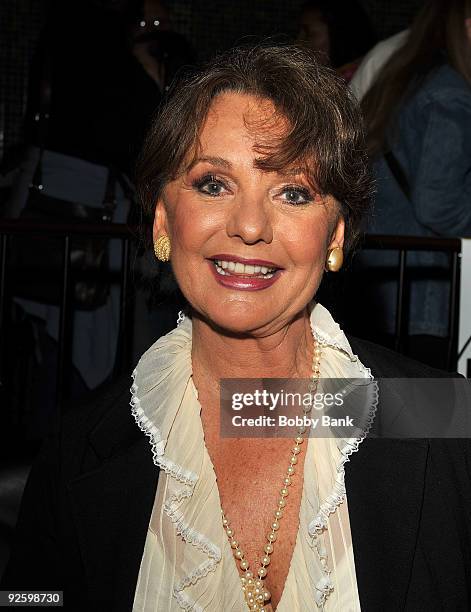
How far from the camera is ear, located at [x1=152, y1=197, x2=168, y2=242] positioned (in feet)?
7.06

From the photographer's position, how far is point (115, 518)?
2.03 meters

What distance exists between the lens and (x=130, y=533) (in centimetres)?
199

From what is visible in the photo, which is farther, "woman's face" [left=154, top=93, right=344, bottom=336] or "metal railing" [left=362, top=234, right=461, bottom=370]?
"metal railing" [left=362, top=234, right=461, bottom=370]

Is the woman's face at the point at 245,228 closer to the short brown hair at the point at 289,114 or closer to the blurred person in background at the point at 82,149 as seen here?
the short brown hair at the point at 289,114

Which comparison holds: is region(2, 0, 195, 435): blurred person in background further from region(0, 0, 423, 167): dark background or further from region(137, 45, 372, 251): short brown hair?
region(0, 0, 423, 167): dark background

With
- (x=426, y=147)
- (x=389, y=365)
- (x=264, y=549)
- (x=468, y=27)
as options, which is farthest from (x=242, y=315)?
(x=468, y=27)

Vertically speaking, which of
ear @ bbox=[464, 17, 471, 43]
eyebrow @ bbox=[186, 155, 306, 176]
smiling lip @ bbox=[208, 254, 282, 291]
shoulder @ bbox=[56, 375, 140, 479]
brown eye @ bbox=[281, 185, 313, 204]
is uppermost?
ear @ bbox=[464, 17, 471, 43]

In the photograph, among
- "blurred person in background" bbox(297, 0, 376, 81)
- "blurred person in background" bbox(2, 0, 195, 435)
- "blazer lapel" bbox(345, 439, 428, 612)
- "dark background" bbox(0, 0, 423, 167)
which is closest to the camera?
"blazer lapel" bbox(345, 439, 428, 612)

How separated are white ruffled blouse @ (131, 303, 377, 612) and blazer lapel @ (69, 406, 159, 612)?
25mm

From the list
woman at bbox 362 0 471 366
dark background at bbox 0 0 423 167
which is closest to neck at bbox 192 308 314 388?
woman at bbox 362 0 471 366

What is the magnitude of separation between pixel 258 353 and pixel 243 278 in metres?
0.20

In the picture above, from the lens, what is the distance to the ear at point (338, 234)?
2.12m

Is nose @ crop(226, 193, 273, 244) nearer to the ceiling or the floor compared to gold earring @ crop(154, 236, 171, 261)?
nearer to the ceiling

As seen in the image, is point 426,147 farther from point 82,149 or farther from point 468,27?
point 82,149
